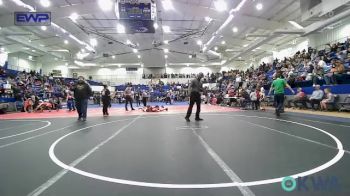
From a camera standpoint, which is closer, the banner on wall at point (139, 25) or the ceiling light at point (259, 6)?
the banner on wall at point (139, 25)

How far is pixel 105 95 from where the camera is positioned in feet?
47.5

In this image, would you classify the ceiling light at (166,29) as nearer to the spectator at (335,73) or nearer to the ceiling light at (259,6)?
the ceiling light at (259,6)

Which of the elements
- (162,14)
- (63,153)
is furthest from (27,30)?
(63,153)

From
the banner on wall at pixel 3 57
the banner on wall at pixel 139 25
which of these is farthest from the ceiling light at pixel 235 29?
the banner on wall at pixel 3 57

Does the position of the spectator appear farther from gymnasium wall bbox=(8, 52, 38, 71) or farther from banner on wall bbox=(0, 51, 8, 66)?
gymnasium wall bbox=(8, 52, 38, 71)

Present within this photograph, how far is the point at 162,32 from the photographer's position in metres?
35.4

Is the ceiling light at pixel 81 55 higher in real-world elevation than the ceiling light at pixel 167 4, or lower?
lower

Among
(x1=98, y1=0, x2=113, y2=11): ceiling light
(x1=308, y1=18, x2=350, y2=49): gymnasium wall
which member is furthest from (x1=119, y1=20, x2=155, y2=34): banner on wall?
(x1=308, y1=18, x2=350, y2=49): gymnasium wall

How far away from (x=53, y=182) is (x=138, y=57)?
155 feet

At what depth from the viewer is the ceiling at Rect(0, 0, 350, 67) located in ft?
73.0

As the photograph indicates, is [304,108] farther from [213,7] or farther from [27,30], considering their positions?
[27,30]

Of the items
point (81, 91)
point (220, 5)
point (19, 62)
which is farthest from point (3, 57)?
point (81, 91)

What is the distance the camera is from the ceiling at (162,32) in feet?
73.0

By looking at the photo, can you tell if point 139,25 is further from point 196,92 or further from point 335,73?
point 335,73
